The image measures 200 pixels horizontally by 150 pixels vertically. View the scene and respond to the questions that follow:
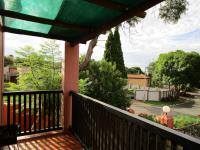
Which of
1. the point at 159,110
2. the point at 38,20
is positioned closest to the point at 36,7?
the point at 38,20

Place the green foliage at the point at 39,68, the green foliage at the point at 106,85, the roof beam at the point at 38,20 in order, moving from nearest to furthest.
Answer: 1. the roof beam at the point at 38,20
2. the green foliage at the point at 39,68
3. the green foliage at the point at 106,85

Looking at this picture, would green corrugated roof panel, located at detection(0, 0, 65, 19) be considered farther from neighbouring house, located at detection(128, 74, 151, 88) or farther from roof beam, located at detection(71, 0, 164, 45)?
neighbouring house, located at detection(128, 74, 151, 88)

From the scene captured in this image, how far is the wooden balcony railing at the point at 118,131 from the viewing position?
143cm

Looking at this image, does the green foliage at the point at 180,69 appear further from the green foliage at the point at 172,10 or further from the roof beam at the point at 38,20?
the roof beam at the point at 38,20

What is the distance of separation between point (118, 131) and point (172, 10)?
207 inches

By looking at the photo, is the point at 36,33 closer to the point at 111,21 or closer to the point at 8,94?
the point at 8,94

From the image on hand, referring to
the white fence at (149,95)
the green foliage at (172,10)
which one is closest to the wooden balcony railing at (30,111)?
the green foliage at (172,10)

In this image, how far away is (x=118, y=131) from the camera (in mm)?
2191

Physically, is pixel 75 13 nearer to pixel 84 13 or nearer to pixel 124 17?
pixel 84 13

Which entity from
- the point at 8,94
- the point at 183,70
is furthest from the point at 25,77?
the point at 183,70

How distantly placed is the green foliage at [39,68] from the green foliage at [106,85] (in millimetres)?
3112

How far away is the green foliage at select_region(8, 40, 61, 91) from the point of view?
251 inches

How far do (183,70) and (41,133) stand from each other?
1057 inches

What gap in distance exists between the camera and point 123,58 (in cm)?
2364
